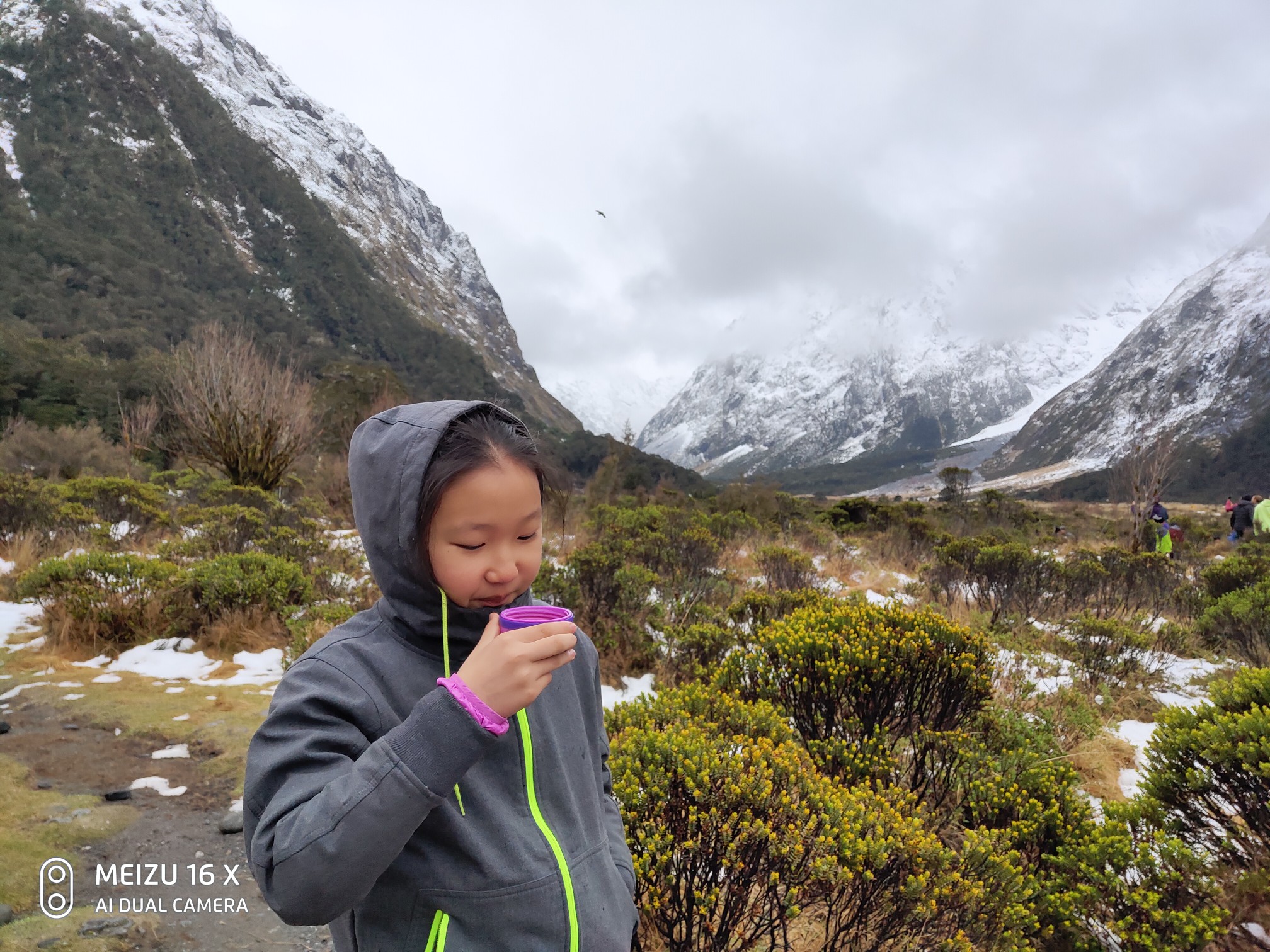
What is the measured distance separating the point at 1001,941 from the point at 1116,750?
2726 mm

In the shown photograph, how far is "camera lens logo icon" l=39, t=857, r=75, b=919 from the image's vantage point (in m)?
2.21

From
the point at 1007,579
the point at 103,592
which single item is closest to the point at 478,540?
the point at 103,592

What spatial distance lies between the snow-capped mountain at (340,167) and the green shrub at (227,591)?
76976 mm

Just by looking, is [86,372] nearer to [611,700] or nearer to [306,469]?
[306,469]

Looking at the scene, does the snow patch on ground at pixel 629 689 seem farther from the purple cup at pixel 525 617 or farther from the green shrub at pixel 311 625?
the purple cup at pixel 525 617

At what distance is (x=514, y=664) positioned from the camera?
92cm

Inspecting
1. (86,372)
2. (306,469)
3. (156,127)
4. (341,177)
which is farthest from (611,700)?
(341,177)

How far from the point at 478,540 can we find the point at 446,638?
→ 178mm

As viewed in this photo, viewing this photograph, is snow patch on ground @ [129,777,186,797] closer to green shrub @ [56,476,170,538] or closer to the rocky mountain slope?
green shrub @ [56,476,170,538]

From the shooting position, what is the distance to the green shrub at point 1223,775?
88.4 inches

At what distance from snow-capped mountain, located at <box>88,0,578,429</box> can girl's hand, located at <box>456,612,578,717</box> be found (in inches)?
3222

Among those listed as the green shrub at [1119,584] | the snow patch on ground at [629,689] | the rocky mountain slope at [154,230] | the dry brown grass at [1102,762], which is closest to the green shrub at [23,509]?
the snow patch on ground at [629,689]

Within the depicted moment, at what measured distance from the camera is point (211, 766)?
11.1 feet

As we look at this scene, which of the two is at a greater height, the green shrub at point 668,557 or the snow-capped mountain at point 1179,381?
the snow-capped mountain at point 1179,381
